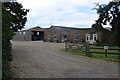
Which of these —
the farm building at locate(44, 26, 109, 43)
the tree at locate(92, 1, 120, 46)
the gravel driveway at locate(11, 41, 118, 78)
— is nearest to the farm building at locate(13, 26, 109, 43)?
the farm building at locate(44, 26, 109, 43)

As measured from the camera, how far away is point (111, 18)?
9.66 metres

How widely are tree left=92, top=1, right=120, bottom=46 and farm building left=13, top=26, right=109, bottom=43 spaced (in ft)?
57.0

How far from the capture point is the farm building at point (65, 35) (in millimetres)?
28703

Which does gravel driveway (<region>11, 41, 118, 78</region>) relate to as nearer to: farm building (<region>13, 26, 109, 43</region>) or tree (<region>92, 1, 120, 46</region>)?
tree (<region>92, 1, 120, 46</region>)

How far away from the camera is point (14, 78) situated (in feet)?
14.4

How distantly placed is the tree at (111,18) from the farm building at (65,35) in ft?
57.0

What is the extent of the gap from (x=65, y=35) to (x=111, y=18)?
26.5 metres

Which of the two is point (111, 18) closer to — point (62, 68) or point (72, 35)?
point (62, 68)

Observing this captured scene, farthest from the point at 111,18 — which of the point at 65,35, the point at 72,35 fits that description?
the point at 65,35

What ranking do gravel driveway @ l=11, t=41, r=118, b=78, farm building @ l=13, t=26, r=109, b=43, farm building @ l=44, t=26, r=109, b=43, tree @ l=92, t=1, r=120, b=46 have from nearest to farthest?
gravel driveway @ l=11, t=41, r=118, b=78
tree @ l=92, t=1, r=120, b=46
farm building @ l=13, t=26, r=109, b=43
farm building @ l=44, t=26, r=109, b=43

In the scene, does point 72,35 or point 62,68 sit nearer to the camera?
point 62,68

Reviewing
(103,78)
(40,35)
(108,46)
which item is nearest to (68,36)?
(40,35)

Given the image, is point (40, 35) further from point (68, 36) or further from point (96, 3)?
point (96, 3)

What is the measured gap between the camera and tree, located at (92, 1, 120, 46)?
880 cm
